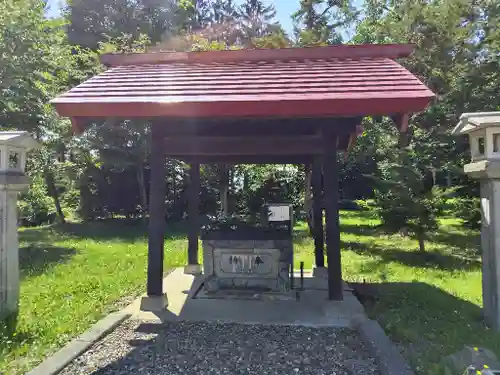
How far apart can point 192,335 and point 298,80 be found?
287cm

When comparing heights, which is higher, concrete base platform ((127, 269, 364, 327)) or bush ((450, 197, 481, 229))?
bush ((450, 197, 481, 229))

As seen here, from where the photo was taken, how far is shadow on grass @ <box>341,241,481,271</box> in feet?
27.5

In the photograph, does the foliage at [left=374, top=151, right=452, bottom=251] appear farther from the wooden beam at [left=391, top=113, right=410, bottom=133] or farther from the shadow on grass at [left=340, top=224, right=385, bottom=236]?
the wooden beam at [left=391, top=113, right=410, bottom=133]

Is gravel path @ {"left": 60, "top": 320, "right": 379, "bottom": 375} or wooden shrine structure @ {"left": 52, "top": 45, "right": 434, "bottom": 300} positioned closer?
gravel path @ {"left": 60, "top": 320, "right": 379, "bottom": 375}

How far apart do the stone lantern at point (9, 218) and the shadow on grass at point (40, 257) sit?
3224mm

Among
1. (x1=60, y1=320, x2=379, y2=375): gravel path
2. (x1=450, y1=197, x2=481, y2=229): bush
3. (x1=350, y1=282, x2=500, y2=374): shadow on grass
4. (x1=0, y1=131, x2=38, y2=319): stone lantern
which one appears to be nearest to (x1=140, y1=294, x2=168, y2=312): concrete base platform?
(x1=60, y1=320, x2=379, y2=375): gravel path

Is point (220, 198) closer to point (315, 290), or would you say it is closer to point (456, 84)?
point (456, 84)

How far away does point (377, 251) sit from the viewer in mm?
10406

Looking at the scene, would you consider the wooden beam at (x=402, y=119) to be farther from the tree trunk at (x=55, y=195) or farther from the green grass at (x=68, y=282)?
the tree trunk at (x=55, y=195)

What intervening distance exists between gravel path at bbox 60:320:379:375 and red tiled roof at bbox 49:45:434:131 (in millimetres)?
2203

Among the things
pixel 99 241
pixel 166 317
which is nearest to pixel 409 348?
pixel 166 317

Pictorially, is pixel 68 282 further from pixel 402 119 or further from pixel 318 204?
pixel 402 119

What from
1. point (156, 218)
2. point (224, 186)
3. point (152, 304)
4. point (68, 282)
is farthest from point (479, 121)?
point (224, 186)

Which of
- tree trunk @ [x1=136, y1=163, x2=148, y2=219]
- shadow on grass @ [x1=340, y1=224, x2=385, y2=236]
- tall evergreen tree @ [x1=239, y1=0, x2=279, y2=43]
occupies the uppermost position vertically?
tall evergreen tree @ [x1=239, y1=0, x2=279, y2=43]
